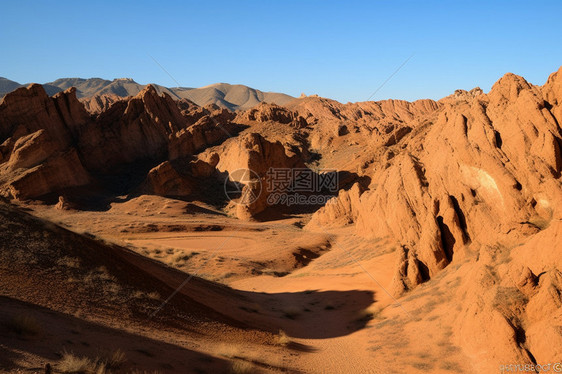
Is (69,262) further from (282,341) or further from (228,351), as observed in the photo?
(282,341)

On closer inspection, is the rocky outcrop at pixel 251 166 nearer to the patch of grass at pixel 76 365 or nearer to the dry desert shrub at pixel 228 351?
the dry desert shrub at pixel 228 351

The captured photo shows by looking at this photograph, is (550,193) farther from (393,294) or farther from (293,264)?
(293,264)

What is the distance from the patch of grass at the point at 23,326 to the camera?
642 cm

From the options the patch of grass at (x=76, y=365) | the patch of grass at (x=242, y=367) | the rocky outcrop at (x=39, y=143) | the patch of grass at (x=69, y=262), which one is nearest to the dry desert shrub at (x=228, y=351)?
the patch of grass at (x=242, y=367)

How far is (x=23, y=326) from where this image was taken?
6.45 metres

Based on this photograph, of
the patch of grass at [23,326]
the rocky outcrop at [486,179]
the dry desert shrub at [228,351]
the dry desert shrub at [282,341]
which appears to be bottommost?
the dry desert shrub at [282,341]

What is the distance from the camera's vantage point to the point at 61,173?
39.9m

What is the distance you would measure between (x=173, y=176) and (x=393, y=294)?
3206cm

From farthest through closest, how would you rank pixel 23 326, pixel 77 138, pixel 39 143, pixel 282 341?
pixel 77 138, pixel 39 143, pixel 282 341, pixel 23 326

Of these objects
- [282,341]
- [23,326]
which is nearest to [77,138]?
[282,341]

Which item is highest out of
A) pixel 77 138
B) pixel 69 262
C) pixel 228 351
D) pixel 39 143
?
pixel 77 138

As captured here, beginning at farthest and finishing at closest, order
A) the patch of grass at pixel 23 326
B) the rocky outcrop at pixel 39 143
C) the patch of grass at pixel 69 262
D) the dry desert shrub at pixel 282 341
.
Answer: the rocky outcrop at pixel 39 143
the dry desert shrub at pixel 282 341
the patch of grass at pixel 69 262
the patch of grass at pixel 23 326

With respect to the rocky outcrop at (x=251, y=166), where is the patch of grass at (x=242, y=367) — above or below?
below

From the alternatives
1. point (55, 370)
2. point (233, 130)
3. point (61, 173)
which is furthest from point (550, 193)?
point (233, 130)
